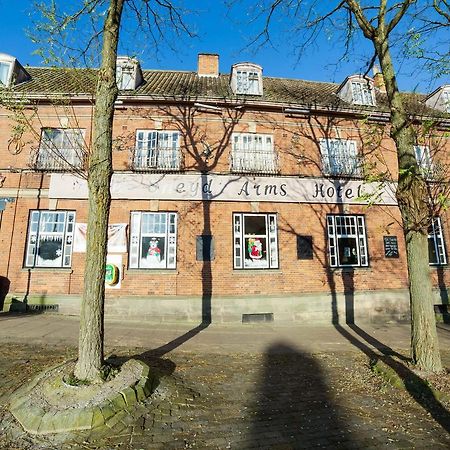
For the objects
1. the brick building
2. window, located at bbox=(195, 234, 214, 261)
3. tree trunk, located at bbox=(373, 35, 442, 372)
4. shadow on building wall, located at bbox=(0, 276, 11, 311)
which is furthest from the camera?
window, located at bbox=(195, 234, 214, 261)

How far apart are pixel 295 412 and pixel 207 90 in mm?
12311

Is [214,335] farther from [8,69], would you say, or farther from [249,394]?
[8,69]

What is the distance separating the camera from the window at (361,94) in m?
13.8

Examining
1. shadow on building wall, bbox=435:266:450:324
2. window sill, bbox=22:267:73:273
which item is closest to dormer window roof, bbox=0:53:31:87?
window sill, bbox=22:267:73:273

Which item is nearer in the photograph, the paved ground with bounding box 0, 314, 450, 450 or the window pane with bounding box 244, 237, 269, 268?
the paved ground with bounding box 0, 314, 450, 450

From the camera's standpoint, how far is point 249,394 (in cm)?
448

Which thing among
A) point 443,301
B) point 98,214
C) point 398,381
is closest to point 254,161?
point 98,214

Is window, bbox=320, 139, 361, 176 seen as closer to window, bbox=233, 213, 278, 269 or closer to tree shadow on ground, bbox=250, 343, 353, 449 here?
window, bbox=233, 213, 278, 269

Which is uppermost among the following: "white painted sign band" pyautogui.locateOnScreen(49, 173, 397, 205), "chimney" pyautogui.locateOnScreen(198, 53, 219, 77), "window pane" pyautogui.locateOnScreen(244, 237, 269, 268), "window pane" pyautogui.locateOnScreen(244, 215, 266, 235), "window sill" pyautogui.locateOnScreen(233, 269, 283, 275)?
"chimney" pyautogui.locateOnScreen(198, 53, 219, 77)

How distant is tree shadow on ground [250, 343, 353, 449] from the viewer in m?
3.34

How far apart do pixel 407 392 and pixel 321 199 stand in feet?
25.8

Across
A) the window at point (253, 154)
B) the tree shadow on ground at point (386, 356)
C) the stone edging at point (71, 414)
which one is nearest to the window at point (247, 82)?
the window at point (253, 154)

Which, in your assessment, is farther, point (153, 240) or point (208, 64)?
point (208, 64)

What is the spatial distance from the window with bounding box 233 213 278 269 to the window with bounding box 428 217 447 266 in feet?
22.4
